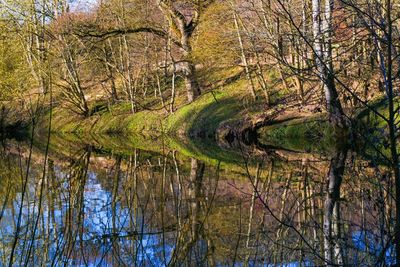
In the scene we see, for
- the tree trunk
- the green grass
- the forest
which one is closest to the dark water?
the forest

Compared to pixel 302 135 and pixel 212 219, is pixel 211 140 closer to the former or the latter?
pixel 302 135

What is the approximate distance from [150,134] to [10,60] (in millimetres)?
10980

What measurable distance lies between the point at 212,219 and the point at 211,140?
12.7 metres

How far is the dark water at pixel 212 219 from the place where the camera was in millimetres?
3723

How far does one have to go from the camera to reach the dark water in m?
3.72

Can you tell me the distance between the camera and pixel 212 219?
5961mm

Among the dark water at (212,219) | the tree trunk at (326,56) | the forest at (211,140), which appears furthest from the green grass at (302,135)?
the dark water at (212,219)

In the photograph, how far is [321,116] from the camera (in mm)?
15109

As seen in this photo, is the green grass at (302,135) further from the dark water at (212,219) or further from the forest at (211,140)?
the dark water at (212,219)

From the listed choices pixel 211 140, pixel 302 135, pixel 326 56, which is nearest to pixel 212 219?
pixel 326 56

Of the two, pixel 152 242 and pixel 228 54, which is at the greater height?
pixel 228 54

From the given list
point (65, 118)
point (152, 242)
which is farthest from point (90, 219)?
point (65, 118)

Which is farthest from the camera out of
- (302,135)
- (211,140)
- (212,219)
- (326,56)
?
(211,140)

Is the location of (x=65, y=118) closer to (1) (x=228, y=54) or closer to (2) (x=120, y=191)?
(1) (x=228, y=54)
